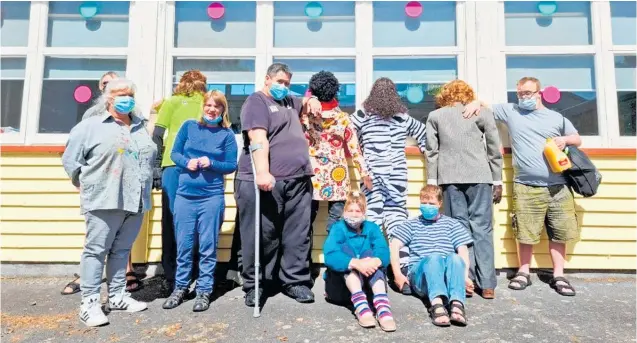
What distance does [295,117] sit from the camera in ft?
11.0

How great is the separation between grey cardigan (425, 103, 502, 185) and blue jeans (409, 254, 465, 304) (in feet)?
2.77

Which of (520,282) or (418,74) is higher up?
(418,74)

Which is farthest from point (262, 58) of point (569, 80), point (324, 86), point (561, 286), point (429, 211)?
point (561, 286)

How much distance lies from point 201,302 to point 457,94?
297 cm

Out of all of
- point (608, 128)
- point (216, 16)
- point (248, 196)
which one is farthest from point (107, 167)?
point (608, 128)

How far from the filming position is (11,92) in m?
4.55

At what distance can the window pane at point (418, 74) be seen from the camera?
180 inches

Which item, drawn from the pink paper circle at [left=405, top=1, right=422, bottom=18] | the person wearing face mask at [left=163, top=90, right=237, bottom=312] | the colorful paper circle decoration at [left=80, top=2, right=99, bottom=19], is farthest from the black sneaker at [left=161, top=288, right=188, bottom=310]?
the pink paper circle at [left=405, top=1, right=422, bottom=18]

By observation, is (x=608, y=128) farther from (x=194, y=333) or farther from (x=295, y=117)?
(x=194, y=333)

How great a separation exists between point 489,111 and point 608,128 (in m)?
1.67

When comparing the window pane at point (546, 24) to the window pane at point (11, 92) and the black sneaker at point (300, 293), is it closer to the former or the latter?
the black sneaker at point (300, 293)

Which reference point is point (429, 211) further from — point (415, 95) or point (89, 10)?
point (89, 10)

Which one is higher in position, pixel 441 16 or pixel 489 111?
pixel 441 16

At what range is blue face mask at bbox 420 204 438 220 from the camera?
131 inches
